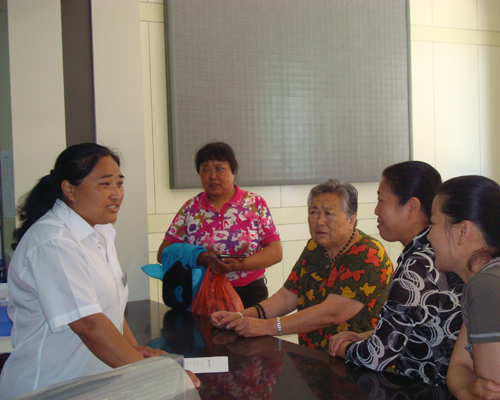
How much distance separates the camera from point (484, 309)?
3.91ft

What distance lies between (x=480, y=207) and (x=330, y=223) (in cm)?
94

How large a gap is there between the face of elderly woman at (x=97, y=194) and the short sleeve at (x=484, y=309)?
1115 mm

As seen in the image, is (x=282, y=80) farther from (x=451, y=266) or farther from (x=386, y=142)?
(x=451, y=266)

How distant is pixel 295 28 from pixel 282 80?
0.42 m

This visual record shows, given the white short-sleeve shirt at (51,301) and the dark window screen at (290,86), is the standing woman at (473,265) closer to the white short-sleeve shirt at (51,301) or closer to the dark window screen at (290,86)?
the white short-sleeve shirt at (51,301)

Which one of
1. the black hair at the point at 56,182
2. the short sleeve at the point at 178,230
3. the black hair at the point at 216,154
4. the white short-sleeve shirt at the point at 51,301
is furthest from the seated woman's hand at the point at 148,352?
the black hair at the point at 216,154

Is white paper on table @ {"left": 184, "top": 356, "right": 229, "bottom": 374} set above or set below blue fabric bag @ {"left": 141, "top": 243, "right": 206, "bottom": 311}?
below

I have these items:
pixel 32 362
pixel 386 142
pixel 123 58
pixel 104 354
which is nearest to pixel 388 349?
pixel 104 354

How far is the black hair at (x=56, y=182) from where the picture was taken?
164cm

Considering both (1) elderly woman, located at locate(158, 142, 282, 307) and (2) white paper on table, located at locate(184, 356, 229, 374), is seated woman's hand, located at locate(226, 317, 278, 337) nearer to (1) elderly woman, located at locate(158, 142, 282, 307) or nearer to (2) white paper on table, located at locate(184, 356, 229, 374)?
(2) white paper on table, located at locate(184, 356, 229, 374)

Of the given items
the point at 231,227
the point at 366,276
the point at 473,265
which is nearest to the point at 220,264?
the point at 231,227

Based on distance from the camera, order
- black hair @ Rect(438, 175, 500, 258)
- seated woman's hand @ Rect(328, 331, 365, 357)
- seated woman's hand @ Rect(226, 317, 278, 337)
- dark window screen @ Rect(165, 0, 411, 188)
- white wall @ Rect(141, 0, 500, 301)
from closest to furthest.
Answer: black hair @ Rect(438, 175, 500, 258) < seated woman's hand @ Rect(328, 331, 365, 357) < seated woman's hand @ Rect(226, 317, 278, 337) < dark window screen @ Rect(165, 0, 411, 188) < white wall @ Rect(141, 0, 500, 301)

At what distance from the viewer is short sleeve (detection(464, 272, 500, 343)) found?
3.87 ft

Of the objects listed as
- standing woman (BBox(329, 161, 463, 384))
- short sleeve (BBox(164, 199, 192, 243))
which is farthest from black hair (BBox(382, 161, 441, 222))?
short sleeve (BBox(164, 199, 192, 243))
